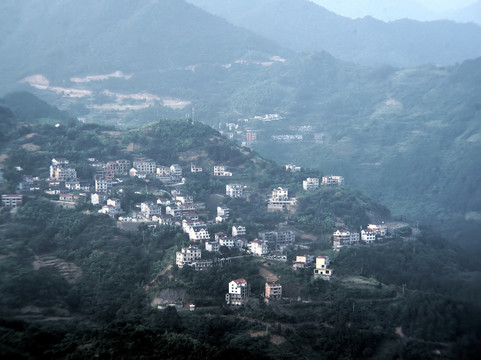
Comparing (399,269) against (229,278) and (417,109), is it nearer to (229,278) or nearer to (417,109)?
(229,278)

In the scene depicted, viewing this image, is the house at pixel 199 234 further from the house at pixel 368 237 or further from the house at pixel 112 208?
the house at pixel 368 237

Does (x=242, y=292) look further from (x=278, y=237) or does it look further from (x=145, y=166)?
(x=145, y=166)

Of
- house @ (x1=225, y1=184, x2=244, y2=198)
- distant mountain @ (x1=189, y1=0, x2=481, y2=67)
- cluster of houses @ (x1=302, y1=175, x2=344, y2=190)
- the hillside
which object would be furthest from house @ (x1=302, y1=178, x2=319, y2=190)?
distant mountain @ (x1=189, y1=0, x2=481, y2=67)

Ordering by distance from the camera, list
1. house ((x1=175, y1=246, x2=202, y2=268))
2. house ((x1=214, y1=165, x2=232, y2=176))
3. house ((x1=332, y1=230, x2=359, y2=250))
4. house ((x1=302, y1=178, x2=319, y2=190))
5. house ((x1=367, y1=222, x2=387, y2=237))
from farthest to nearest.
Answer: house ((x1=214, y1=165, x2=232, y2=176)) → house ((x1=302, y1=178, x2=319, y2=190)) → house ((x1=367, y1=222, x2=387, y2=237)) → house ((x1=332, y1=230, x2=359, y2=250)) → house ((x1=175, y1=246, x2=202, y2=268))

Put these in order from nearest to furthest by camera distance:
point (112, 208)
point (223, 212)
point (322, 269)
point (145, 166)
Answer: point (322, 269) → point (112, 208) → point (223, 212) → point (145, 166)

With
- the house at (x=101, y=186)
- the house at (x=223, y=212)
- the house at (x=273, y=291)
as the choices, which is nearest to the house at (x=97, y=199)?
the house at (x=101, y=186)

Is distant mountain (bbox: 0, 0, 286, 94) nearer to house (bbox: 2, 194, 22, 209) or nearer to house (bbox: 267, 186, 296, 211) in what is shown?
house (bbox: 267, 186, 296, 211)

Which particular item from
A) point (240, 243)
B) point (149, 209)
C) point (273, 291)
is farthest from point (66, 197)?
point (273, 291)
